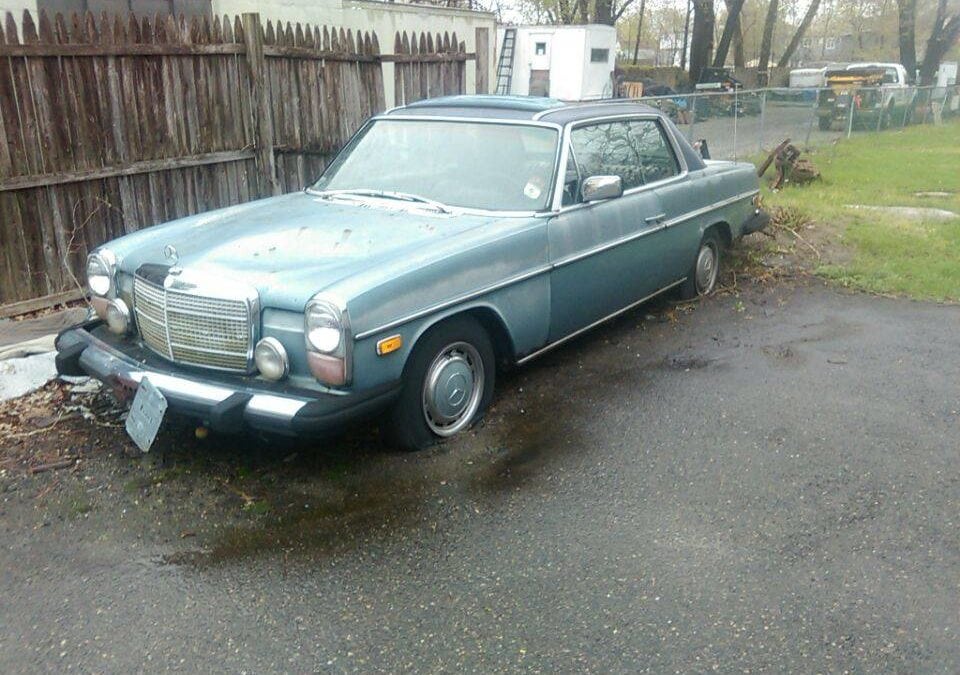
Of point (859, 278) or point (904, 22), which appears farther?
point (904, 22)

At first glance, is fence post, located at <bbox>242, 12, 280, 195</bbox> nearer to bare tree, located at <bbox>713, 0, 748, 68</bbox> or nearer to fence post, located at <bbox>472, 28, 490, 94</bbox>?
fence post, located at <bbox>472, 28, 490, 94</bbox>

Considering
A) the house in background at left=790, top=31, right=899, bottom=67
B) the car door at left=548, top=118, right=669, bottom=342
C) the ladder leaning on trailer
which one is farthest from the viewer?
the house in background at left=790, top=31, right=899, bottom=67

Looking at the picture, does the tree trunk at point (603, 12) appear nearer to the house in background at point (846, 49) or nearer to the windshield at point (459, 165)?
the house in background at point (846, 49)

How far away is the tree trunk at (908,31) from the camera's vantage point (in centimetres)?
3288

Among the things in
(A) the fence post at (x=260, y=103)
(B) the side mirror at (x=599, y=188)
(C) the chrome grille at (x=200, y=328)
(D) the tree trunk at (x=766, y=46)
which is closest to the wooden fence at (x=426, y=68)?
(A) the fence post at (x=260, y=103)

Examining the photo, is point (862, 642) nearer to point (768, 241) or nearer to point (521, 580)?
point (521, 580)

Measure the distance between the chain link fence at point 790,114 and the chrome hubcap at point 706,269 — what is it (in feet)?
17.0

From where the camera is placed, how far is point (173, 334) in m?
4.23

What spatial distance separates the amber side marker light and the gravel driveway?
0.65 metres

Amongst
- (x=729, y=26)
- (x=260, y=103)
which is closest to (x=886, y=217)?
(x=260, y=103)

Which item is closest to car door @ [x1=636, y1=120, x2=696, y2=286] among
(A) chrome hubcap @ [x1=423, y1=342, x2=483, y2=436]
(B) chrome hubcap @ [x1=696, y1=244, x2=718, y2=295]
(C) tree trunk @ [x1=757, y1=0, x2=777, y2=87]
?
(B) chrome hubcap @ [x1=696, y1=244, x2=718, y2=295]

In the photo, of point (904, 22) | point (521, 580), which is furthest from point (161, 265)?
point (904, 22)

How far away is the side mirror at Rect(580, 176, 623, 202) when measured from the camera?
5230mm

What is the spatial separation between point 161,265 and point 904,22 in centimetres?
3632
